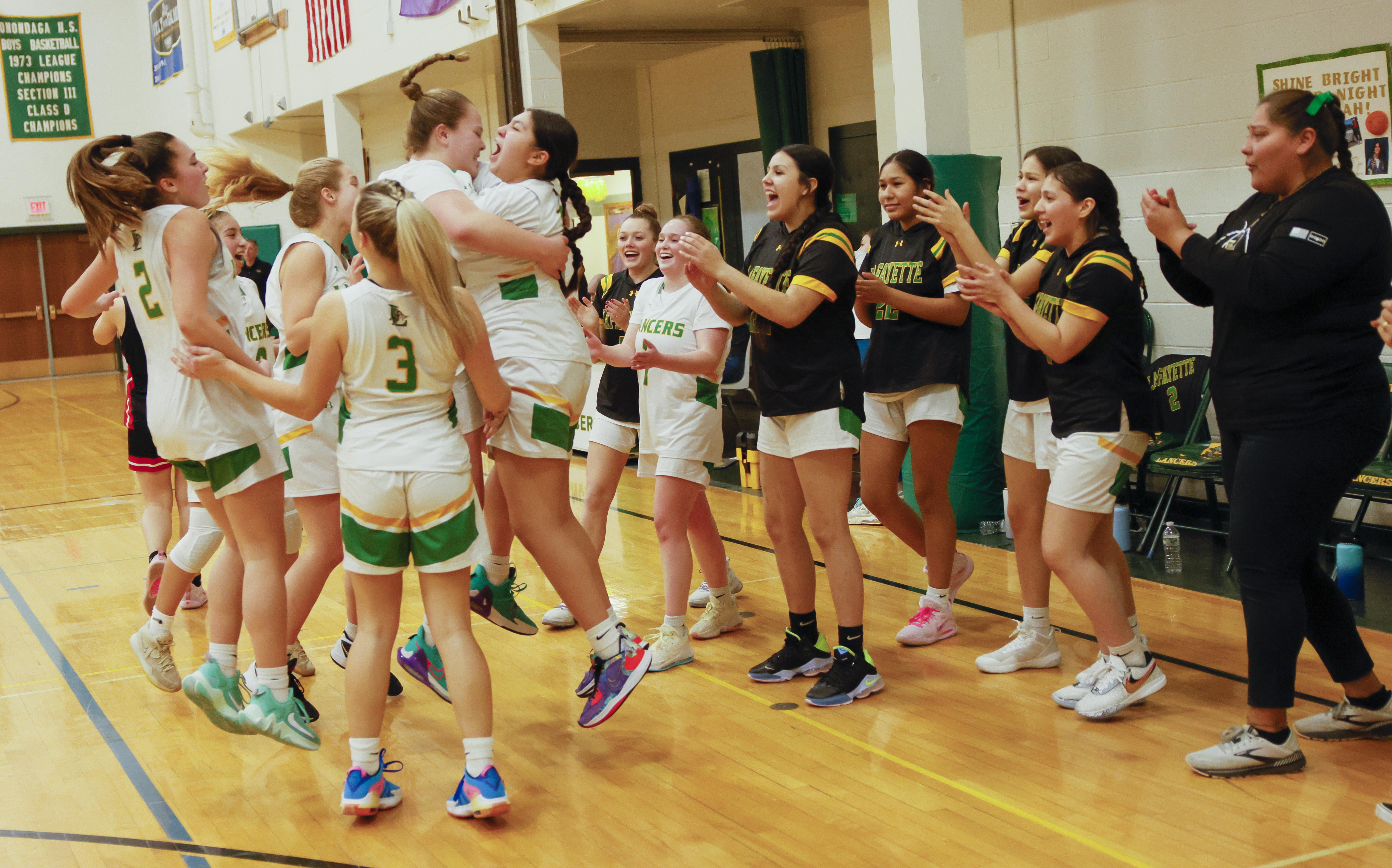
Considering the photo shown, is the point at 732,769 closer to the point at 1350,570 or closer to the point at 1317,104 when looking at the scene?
the point at 1317,104

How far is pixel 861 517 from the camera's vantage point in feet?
21.5

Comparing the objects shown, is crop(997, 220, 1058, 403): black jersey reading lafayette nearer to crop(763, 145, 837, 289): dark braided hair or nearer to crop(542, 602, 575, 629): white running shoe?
crop(763, 145, 837, 289): dark braided hair

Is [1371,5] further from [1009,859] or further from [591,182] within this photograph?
[591,182]

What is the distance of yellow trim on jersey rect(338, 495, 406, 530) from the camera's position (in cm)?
298

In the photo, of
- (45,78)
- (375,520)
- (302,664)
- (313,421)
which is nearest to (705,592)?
(302,664)

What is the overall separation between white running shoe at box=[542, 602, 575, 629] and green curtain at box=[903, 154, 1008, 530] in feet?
7.42

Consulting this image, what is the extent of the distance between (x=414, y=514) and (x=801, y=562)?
4.66 ft

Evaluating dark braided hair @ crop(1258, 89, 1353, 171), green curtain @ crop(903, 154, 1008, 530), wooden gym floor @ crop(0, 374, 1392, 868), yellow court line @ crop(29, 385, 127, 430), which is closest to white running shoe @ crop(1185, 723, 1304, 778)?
wooden gym floor @ crop(0, 374, 1392, 868)

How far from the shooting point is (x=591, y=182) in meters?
13.7

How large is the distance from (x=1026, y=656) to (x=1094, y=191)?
5.05ft

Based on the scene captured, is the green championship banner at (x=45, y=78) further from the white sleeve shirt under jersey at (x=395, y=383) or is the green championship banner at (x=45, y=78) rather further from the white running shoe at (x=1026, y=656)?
the white running shoe at (x=1026, y=656)

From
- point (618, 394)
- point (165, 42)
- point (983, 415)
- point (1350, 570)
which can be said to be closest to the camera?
point (1350, 570)

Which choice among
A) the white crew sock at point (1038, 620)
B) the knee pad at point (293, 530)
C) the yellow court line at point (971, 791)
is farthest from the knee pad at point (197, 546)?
the white crew sock at point (1038, 620)

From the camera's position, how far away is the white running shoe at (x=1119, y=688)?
139 inches
